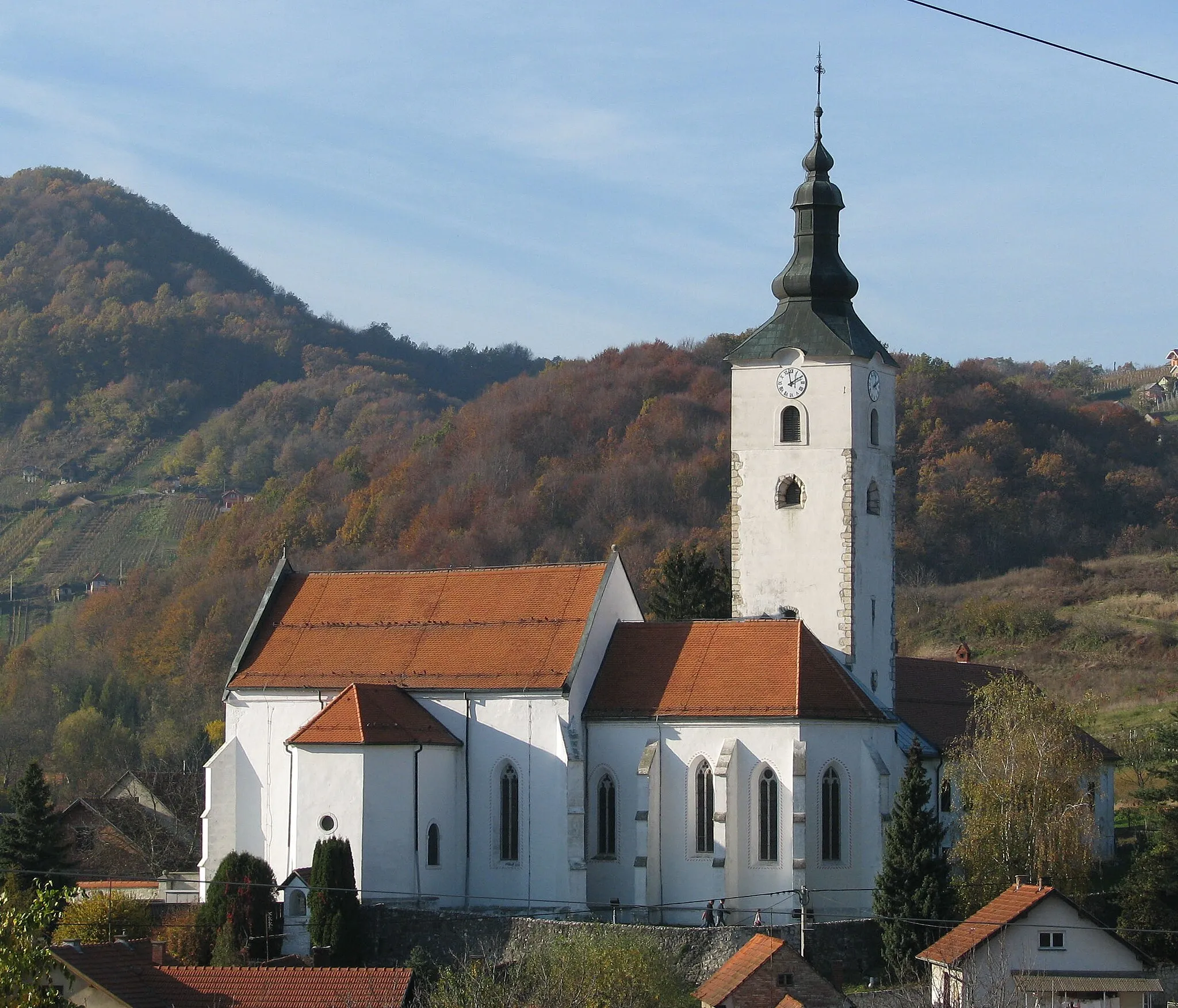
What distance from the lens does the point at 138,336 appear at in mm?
179125

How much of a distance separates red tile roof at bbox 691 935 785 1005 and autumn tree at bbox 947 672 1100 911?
6890mm

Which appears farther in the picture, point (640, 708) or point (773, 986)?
point (640, 708)

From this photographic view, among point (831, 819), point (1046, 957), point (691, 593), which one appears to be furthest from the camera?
point (691, 593)

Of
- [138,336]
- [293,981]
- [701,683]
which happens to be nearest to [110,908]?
[293,981]

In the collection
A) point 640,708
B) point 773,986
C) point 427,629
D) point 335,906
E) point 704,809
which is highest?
point 427,629

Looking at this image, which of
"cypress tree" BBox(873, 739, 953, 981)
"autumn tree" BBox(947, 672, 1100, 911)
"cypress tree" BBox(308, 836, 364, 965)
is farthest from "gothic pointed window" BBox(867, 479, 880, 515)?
"cypress tree" BBox(308, 836, 364, 965)

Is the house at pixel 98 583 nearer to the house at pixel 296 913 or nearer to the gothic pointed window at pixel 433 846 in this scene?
the gothic pointed window at pixel 433 846

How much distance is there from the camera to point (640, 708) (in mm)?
44844

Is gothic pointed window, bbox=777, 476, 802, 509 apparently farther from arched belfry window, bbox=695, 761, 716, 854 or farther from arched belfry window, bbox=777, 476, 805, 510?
arched belfry window, bbox=695, 761, 716, 854

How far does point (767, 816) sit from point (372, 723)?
8.97m

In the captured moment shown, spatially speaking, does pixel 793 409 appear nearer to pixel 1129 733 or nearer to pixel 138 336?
pixel 1129 733

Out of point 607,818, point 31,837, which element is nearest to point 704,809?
point 607,818

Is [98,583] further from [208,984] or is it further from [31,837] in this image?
[208,984]

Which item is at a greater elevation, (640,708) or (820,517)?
(820,517)
